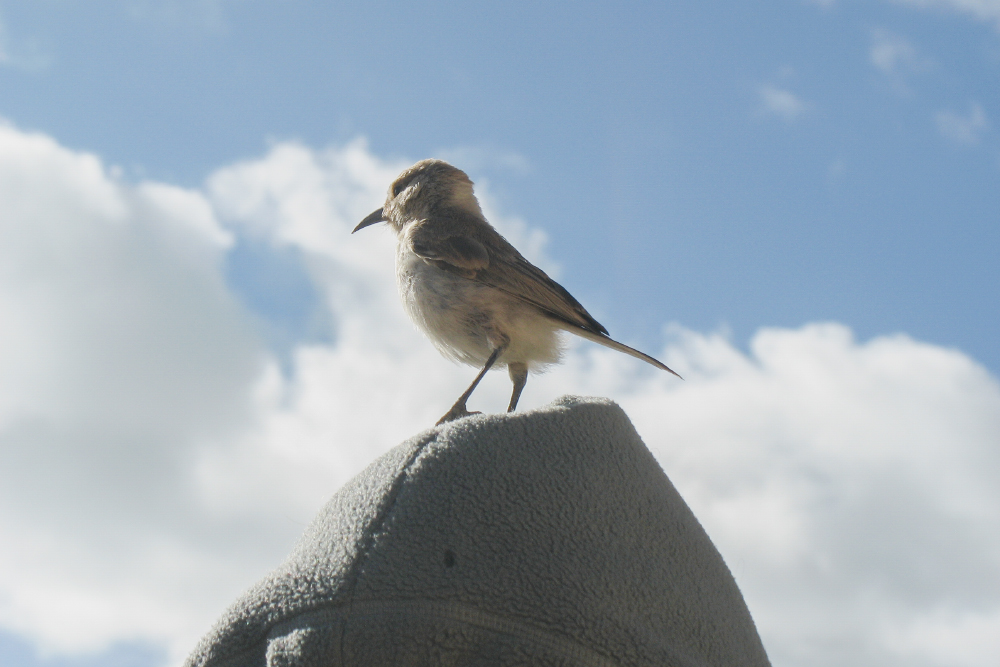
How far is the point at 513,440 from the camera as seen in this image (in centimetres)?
187

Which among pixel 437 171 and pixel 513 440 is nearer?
pixel 513 440

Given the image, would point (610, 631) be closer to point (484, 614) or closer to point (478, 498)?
point (484, 614)

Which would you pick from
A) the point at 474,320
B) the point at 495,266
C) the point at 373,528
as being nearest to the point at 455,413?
the point at 474,320

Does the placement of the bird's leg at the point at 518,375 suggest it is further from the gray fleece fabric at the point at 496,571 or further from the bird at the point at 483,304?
the gray fleece fabric at the point at 496,571

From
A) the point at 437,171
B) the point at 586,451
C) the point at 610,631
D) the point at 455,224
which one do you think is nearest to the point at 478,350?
the point at 455,224

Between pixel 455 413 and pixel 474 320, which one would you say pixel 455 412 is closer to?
pixel 455 413

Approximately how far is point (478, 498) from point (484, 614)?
0.23m

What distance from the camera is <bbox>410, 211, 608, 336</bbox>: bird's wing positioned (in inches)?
170

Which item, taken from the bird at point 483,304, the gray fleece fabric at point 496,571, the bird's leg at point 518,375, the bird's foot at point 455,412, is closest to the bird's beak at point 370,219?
the bird at point 483,304

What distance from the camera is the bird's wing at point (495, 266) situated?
431 centimetres

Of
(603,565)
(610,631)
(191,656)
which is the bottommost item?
(191,656)

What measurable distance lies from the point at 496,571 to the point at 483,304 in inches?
101

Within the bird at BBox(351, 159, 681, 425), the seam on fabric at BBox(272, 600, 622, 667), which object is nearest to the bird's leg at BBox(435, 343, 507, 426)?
the bird at BBox(351, 159, 681, 425)

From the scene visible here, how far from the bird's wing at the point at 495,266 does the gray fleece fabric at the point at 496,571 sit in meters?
2.32
